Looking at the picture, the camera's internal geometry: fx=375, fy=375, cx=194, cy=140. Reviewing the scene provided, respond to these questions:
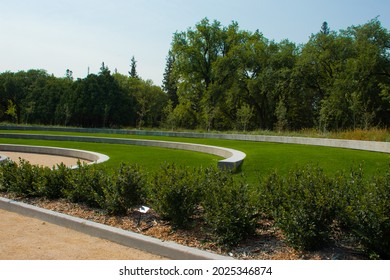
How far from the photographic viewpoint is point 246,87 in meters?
46.0

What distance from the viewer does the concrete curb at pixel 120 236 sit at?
4480mm

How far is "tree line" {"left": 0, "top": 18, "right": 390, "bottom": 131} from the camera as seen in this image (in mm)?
35094

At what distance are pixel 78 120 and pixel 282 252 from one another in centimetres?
4848

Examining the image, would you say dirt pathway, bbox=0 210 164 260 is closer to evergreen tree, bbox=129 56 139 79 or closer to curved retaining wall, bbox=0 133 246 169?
curved retaining wall, bbox=0 133 246 169

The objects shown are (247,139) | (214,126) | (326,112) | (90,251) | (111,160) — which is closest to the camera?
(90,251)

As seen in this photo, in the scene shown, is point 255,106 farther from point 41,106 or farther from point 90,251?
point 90,251

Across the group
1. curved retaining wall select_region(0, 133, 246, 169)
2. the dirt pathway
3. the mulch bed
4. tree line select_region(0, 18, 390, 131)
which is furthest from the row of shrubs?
tree line select_region(0, 18, 390, 131)

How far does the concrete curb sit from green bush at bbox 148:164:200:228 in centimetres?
52

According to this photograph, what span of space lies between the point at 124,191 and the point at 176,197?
1.08 metres

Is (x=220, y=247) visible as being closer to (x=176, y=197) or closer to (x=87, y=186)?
(x=176, y=197)

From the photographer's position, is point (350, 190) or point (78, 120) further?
point (78, 120)

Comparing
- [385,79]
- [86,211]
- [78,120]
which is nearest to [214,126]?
[78,120]

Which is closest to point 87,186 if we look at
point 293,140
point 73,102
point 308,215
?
point 308,215

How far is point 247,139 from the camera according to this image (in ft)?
80.8
